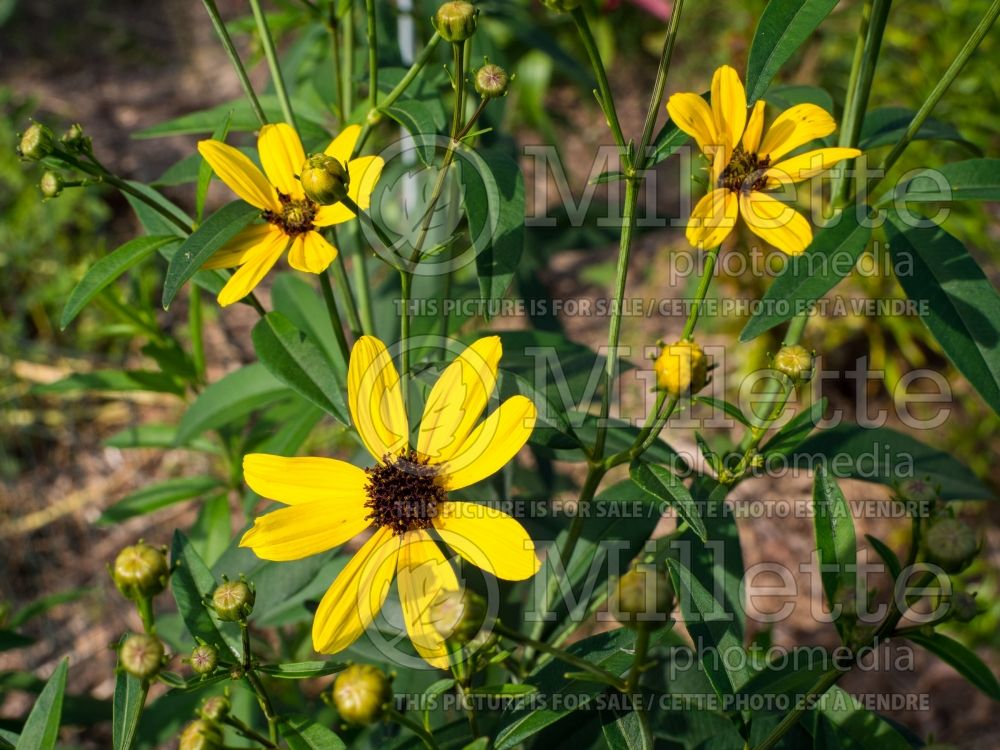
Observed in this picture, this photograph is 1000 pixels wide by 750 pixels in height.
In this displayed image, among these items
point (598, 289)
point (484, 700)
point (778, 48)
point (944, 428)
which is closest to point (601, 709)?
point (484, 700)

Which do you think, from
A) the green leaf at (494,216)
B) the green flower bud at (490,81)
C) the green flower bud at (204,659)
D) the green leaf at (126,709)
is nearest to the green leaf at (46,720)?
the green leaf at (126,709)

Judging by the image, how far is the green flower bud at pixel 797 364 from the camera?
2.70 feet

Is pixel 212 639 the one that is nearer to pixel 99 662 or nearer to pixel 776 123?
pixel 776 123

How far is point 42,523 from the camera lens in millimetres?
2203

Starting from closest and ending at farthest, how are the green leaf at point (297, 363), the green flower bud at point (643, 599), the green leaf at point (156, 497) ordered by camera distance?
the green flower bud at point (643, 599) < the green leaf at point (297, 363) < the green leaf at point (156, 497)

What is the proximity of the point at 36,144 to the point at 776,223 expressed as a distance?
0.69 meters

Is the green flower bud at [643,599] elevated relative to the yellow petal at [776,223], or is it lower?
lower

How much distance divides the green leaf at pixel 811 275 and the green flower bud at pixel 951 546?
21 centimetres

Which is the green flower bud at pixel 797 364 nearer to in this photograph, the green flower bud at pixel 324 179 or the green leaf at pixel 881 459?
the green leaf at pixel 881 459

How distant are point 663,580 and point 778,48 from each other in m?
0.48

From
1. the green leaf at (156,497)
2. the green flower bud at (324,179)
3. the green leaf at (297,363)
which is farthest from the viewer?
the green leaf at (156,497)

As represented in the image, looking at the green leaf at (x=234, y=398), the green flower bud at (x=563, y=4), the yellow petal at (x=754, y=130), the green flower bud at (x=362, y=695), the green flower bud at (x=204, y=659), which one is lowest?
the green flower bud at (x=362, y=695)

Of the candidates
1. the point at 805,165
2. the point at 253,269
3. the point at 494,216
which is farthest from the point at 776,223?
the point at 253,269

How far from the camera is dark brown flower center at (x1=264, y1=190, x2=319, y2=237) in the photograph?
902 millimetres
